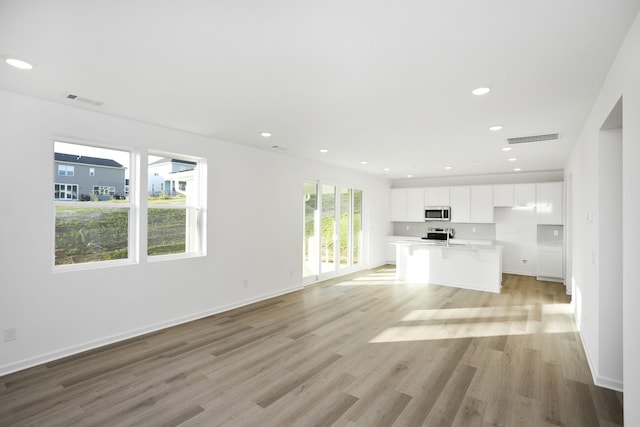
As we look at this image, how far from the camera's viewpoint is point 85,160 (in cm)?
375

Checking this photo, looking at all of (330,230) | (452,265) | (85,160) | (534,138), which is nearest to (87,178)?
(85,160)

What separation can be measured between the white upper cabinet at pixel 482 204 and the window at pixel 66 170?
27.6 ft

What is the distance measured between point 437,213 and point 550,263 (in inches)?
110

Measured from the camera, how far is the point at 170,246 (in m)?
4.60

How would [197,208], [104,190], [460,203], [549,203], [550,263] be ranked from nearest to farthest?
[104,190] < [197,208] < [550,263] < [549,203] < [460,203]

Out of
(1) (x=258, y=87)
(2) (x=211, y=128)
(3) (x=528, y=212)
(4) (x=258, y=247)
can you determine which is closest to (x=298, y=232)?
(4) (x=258, y=247)

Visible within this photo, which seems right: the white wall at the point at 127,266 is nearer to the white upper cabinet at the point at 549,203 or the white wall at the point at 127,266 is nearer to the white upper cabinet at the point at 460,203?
the white upper cabinet at the point at 460,203

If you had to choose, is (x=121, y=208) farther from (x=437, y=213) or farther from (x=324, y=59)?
(x=437, y=213)

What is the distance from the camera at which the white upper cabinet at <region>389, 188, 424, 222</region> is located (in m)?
9.56

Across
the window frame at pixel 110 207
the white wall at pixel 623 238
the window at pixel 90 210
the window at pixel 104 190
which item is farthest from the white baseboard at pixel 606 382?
the window at pixel 104 190

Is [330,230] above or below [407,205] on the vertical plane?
below

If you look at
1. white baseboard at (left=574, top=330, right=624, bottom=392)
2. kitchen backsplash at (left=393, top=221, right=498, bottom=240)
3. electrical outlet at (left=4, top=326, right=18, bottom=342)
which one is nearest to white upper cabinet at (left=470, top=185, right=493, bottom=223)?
kitchen backsplash at (left=393, top=221, right=498, bottom=240)

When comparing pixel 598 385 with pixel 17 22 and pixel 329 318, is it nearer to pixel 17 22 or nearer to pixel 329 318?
pixel 329 318

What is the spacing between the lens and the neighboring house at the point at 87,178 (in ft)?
11.6
